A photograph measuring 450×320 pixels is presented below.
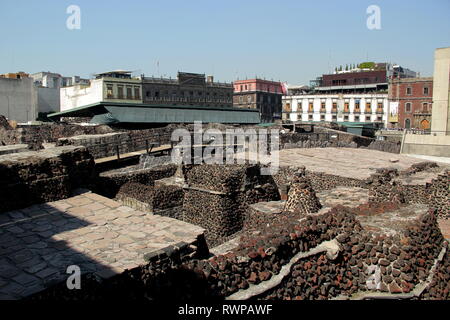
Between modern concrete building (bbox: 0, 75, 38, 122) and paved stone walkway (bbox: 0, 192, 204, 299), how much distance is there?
105 feet

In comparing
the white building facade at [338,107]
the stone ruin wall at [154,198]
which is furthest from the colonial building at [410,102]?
the stone ruin wall at [154,198]

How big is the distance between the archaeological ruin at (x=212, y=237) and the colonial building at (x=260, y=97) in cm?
6012

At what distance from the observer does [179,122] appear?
87.6ft

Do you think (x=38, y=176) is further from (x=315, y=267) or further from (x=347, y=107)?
(x=347, y=107)

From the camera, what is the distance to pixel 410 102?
1975 inches

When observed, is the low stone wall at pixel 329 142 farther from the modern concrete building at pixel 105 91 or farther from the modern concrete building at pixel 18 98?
the modern concrete building at pixel 105 91

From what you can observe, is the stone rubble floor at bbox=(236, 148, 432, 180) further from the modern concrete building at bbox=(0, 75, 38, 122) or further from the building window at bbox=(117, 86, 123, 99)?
the building window at bbox=(117, 86, 123, 99)

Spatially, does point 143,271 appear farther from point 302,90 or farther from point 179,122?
point 302,90

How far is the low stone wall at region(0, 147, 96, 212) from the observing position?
9031 mm

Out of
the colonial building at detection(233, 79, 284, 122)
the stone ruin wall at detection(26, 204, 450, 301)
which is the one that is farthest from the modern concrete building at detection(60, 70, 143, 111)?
the stone ruin wall at detection(26, 204, 450, 301)

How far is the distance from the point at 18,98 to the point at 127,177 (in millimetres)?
29414

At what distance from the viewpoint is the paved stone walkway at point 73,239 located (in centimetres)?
572

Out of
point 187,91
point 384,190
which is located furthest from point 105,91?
A: point 384,190

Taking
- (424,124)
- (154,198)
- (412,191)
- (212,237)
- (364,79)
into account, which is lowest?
(212,237)
